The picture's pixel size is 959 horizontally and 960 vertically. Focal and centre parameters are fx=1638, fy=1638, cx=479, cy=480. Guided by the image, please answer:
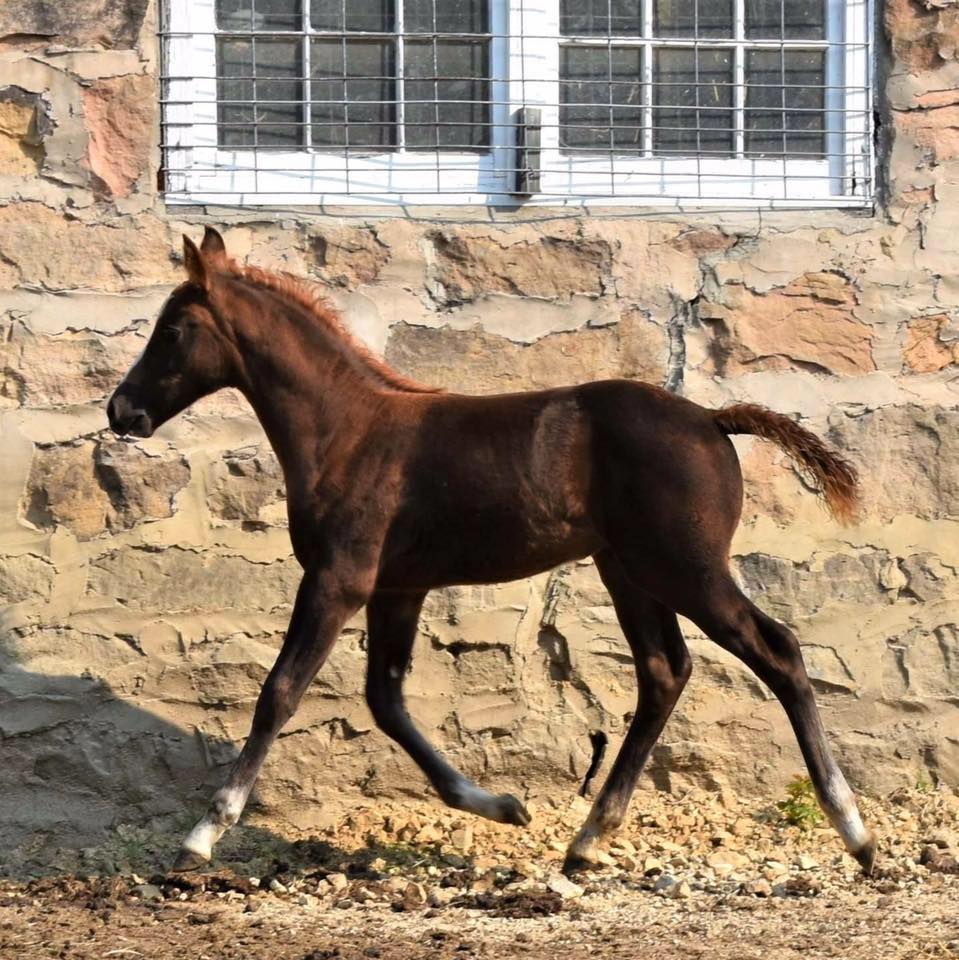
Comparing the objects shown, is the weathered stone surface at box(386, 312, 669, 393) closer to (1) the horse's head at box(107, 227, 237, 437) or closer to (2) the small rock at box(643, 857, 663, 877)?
(1) the horse's head at box(107, 227, 237, 437)

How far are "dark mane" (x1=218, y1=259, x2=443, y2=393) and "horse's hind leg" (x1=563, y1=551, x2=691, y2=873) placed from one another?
2.78 ft

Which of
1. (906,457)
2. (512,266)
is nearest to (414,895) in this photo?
(512,266)

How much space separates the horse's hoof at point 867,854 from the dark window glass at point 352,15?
10.6 ft

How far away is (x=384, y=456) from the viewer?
5.07 metres

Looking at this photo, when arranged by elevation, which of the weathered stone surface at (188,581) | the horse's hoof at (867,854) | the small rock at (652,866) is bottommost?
the small rock at (652,866)

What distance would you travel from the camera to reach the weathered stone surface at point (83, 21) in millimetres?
5531

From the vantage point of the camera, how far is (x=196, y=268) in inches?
198

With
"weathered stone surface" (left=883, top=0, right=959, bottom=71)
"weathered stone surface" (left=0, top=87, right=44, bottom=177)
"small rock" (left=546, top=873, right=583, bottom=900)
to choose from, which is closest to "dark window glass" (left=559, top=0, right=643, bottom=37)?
"weathered stone surface" (left=883, top=0, right=959, bottom=71)

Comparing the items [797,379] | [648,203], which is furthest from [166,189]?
[797,379]

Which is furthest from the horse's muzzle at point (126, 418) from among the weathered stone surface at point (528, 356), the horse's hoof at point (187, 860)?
the horse's hoof at point (187, 860)

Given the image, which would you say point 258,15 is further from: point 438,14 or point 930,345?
point 930,345

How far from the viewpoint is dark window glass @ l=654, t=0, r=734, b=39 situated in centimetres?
598

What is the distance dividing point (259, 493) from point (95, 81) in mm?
1505

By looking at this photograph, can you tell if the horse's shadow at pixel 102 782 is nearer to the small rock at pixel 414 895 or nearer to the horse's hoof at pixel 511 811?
the horse's hoof at pixel 511 811
